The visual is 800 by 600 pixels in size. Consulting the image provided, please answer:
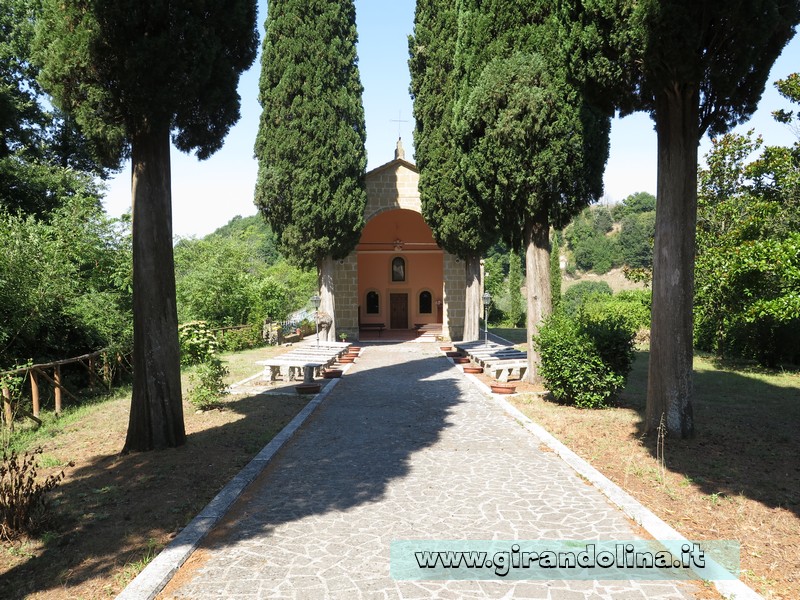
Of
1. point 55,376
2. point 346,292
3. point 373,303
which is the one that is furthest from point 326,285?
point 55,376

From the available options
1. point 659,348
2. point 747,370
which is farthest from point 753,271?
point 659,348

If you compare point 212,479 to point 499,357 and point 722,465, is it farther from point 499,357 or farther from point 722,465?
point 499,357

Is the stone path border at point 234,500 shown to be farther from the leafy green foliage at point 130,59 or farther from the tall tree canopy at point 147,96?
the leafy green foliage at point 130,59

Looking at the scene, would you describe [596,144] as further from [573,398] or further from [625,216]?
[625,216]

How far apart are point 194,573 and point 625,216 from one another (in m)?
99.9

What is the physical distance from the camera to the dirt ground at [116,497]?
367 centimetres

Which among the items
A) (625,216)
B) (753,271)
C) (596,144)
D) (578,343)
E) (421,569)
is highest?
(625,216)

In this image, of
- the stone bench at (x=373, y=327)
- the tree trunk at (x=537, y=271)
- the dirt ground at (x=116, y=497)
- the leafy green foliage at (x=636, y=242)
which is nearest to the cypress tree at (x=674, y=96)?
the tree trunk at (x=537, y=271)

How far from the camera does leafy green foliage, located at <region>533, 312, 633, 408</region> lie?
28.9 ft

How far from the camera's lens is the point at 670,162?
6.65 meters

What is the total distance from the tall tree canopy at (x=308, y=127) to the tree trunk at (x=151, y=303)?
12.0 m

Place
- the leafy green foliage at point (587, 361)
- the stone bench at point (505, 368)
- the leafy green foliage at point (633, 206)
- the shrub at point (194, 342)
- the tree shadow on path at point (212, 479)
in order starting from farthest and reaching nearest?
the leafy green foliage at point (633, 206), the shrub at point (194, 342), the stone bench at point (505, 368), the leafy green foliage at point (587, 361), the tree shadow on path at point (212, 479)

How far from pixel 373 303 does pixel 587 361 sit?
2035 centimetres

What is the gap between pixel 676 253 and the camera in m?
6.64
